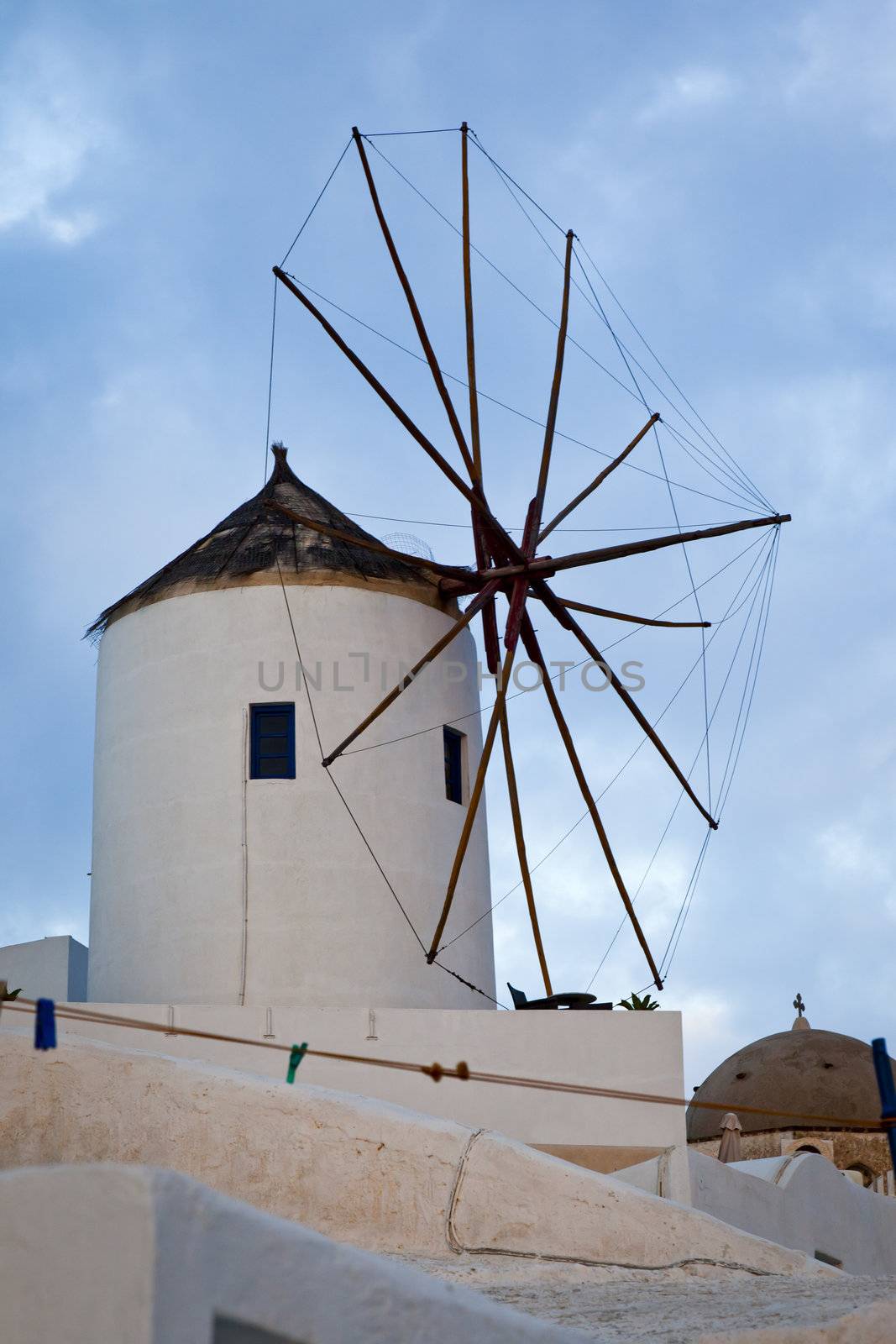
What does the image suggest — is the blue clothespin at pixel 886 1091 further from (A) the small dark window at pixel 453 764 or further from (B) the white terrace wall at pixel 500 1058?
(A) the small dark window at pixel 453 764

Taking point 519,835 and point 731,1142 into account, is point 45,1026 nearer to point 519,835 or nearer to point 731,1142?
point 519,835

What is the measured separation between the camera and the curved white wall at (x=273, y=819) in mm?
14914

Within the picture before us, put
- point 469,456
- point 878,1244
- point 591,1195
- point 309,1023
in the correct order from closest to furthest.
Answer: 1. point 591,1195
2. point 309,1023
3. point 469,456
4. point 878,1244

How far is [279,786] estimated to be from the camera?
15.3 meters

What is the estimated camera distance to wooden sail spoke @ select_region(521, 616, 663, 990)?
15.6m

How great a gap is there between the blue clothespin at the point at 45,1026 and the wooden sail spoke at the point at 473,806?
362 inches

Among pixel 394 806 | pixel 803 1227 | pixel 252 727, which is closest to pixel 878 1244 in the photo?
pixel 803 1227

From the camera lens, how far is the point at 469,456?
15.7 meters

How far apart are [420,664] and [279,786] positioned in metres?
1.74

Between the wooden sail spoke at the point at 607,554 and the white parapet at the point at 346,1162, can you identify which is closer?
the white parapet at the point at 346,1162

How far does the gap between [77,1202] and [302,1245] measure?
641 mm

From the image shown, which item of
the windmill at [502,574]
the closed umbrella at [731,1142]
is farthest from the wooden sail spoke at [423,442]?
the closed umbrella at [731,1142]

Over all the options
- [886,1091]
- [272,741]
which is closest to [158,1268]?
[886,1091]

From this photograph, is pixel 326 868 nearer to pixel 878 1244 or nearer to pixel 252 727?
pixel 252 727
